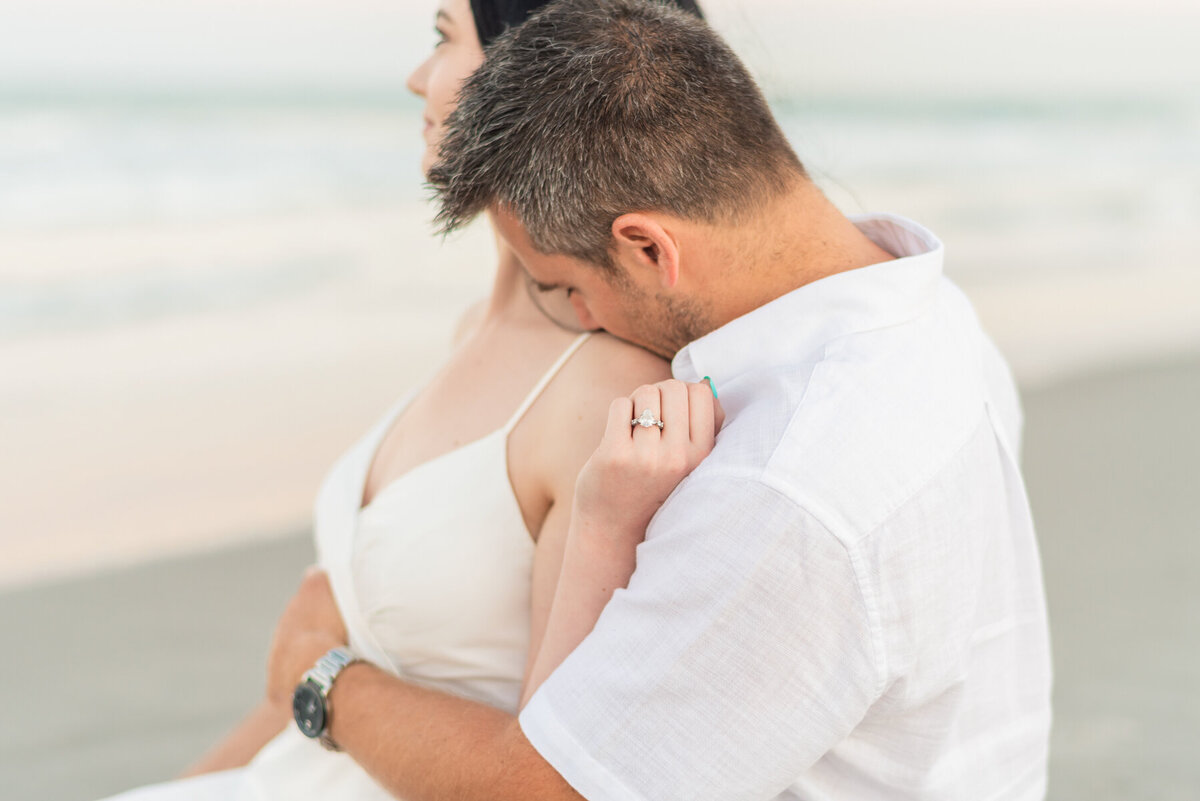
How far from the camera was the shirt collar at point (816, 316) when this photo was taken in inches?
65.5

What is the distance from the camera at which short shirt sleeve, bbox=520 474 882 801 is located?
1.41 m

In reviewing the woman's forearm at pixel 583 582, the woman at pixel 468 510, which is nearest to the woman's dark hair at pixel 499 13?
the woman at pixel 468 510

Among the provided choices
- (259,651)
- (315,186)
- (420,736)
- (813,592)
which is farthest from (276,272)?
(813,592)

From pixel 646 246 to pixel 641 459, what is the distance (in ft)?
1.23

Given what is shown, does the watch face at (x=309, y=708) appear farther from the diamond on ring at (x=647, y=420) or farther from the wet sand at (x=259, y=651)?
the wet sand at (x=259, y=651)

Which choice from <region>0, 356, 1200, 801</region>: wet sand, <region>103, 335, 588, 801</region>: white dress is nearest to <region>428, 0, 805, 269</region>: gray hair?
<region>103, 335, 588, 801</region>: white dress

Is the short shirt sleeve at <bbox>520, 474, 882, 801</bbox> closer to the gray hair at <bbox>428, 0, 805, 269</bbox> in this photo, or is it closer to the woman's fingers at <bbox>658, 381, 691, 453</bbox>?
the woman's fingers at <bbox>658, 381, 691, 453</bbox>

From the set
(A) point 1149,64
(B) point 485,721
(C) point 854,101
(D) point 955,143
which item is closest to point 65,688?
(B) point 485,721

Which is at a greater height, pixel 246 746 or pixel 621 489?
pixel 621 489

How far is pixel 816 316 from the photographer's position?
5.53ft

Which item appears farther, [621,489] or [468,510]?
[468,510]

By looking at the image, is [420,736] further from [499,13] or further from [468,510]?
[499,13]

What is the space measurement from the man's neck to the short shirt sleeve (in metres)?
0.43

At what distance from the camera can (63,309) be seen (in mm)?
7613
